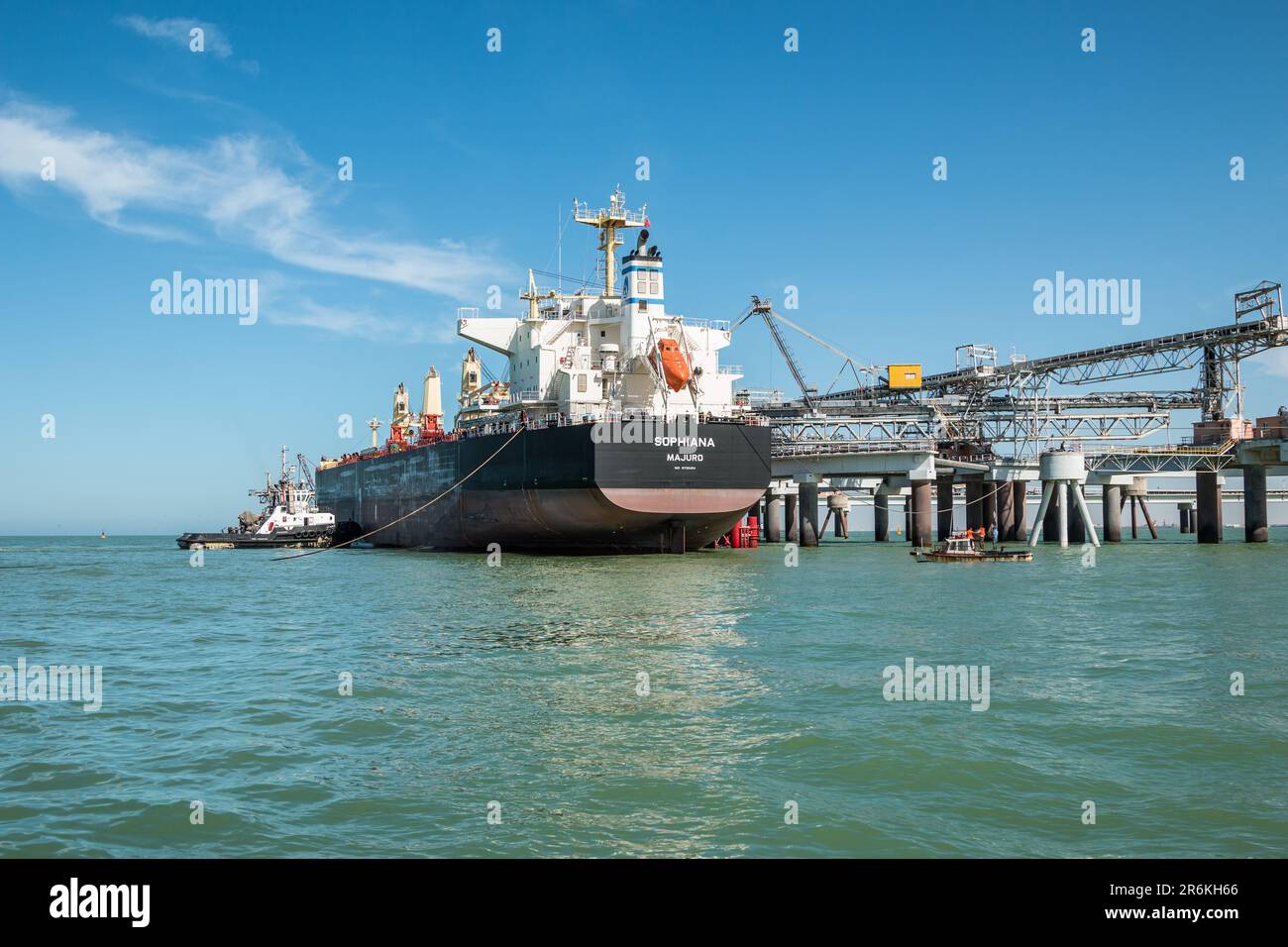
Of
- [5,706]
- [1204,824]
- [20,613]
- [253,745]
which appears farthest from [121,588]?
[1204,824]

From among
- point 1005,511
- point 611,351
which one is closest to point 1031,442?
point 1005,511

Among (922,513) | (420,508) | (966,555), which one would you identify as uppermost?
(420,508)

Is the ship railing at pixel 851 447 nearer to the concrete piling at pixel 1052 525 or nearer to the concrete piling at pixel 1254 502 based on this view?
the concrete piling at pixel 1052 525

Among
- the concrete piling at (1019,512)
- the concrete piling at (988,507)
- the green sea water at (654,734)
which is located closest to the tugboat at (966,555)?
the green sea water at (654,734)

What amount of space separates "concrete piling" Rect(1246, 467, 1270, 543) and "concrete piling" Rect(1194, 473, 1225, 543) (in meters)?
1.47

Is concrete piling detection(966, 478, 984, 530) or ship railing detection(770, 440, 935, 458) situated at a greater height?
ship railing detection(770, 440, 935, 458)

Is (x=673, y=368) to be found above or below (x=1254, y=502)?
above

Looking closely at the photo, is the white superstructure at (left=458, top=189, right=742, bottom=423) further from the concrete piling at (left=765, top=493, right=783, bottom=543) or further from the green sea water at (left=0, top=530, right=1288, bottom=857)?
the concrete piling at (left=765, top=493, right=783, bottom=543)

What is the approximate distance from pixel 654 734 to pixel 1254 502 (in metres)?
60.3

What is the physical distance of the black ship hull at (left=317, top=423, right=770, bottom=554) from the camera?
3731cm

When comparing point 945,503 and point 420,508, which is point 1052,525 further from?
point 420,508

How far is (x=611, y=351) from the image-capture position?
4456 centimetres

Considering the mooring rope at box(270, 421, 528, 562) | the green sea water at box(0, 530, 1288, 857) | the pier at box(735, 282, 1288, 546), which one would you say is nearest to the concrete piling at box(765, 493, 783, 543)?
the pier at box(735, 282, 1288, 546)
